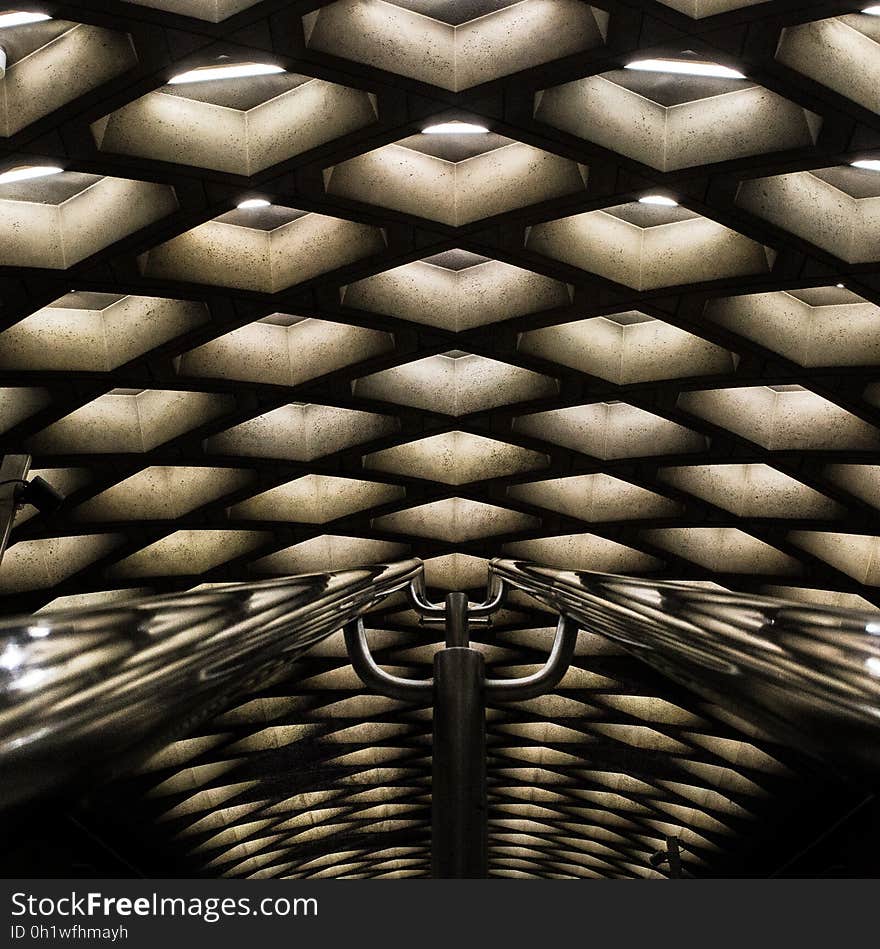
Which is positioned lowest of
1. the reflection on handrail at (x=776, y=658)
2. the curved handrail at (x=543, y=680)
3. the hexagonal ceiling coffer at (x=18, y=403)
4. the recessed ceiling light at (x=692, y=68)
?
the reflection on handrail at (x=776, y=658)

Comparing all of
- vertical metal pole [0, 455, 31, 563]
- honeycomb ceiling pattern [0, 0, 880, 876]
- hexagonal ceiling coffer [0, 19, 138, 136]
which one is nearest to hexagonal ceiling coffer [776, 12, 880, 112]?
honeycomb ceiling pattern [0, 0, 880, 876]

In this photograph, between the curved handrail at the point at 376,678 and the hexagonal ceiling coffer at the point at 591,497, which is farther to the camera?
the hexagonal ceiling coffer at the point at 591,497

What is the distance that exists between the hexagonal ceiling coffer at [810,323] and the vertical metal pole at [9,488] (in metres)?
12.5

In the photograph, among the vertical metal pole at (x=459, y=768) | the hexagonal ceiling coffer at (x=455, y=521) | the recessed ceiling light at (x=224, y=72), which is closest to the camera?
the vertical metal pole at (x=459, y=768)

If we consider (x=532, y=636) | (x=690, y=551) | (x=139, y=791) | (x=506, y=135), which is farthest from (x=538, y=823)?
(x=139, y=791)

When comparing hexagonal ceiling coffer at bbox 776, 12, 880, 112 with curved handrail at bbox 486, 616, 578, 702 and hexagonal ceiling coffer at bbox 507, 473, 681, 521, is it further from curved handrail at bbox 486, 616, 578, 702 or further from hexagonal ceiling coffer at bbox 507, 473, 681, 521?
hexagonal ceiling coffer at bbox 507, 473, 681, 521

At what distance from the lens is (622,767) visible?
42812 millimetres

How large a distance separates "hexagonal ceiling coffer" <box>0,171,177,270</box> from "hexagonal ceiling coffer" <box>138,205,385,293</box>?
3.57 feet

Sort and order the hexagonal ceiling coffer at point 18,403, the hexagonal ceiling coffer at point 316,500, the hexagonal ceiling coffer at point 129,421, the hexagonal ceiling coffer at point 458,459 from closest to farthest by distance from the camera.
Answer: the hexagonal ceiling coffer at point 18,403, the hexagonal ceiling coffer at point 129,421, the hexagonal ceiling coffer at point 458,459, the hexagonal ceiling coffer at point 316,500

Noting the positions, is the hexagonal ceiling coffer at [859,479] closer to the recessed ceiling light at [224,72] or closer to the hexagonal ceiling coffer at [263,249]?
the hexagonal ceiling coffer at [263,249]

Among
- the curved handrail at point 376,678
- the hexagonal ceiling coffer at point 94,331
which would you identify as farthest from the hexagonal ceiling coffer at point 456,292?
the curved handrail at point 376,678

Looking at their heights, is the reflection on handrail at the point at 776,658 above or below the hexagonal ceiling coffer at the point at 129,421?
below

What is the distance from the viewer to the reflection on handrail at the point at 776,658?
5.20 ft

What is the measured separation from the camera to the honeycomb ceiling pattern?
1238cm
